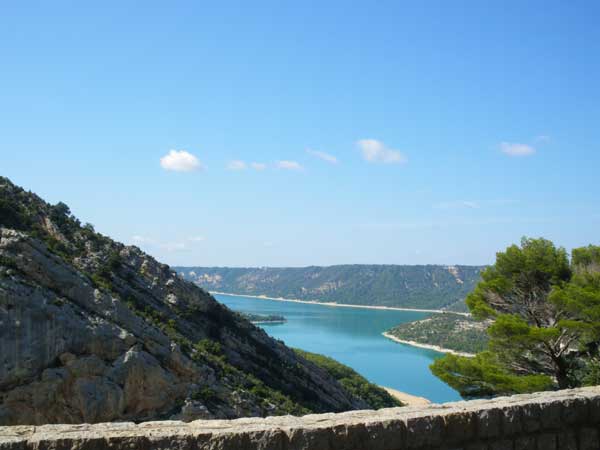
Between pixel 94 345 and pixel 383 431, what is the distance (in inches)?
676

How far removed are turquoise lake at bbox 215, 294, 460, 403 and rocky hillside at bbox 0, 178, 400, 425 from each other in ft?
136

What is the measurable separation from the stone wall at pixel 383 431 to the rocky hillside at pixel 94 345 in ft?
50.8

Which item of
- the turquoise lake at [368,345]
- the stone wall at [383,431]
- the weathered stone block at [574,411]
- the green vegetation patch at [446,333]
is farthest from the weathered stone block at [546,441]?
the green vegetation patch at [446,333]

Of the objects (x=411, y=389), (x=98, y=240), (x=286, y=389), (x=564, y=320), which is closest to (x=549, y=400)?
(x=564, y=320)

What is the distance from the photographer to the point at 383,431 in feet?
11.2

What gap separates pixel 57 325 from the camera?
17.7 meters

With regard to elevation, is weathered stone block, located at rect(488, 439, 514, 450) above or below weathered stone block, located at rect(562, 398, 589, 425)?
below

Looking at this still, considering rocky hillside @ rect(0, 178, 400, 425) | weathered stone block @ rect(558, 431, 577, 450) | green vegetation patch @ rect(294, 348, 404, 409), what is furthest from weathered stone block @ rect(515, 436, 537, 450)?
green vegetation patch @ rect(294, 348, 404, 409)

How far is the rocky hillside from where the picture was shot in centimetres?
1684

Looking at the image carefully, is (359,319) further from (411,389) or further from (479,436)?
(479,436)

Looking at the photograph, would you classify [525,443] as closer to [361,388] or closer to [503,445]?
[503,445]

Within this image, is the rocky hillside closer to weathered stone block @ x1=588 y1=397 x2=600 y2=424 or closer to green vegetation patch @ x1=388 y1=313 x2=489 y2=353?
weathered stone block @ x1=588 y1=397 x2=600 y2=424

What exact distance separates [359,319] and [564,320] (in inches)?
5372

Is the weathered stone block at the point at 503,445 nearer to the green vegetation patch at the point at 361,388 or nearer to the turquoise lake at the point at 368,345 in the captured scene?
the green vegetation patch at the point at 361,388
